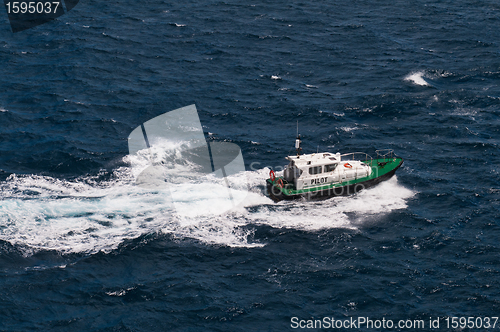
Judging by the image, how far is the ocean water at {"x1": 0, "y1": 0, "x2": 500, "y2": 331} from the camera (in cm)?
4866

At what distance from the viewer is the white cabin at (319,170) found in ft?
208

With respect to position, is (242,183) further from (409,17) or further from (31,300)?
(409,17)

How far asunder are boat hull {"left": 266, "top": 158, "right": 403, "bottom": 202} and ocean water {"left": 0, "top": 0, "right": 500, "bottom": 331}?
0.91 m

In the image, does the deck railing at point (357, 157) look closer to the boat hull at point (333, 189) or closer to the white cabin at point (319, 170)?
the boat hull at point (333, 189)

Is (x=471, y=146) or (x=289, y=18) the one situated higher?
(x=289, y=18)

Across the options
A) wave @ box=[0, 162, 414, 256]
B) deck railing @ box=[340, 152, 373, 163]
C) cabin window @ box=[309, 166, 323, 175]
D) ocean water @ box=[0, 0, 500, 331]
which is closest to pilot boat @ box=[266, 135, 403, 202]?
cabin window @ box=[309, 166, 323, 175]

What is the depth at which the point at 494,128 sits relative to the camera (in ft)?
246

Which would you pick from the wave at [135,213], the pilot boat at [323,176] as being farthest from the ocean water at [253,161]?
the pilot boat at [323,176]

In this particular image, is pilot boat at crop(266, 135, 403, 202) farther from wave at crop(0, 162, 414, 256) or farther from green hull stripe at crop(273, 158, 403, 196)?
wave at crop(0, 162, 414, 256)

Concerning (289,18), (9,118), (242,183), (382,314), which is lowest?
(382,314)

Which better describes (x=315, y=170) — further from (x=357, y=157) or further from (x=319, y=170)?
(x=357, y=157)

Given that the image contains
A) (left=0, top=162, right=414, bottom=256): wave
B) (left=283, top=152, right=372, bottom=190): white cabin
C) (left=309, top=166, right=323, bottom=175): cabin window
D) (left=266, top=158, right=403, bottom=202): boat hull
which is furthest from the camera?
(left=309, top=166, right=323, bottom=175): cabin window

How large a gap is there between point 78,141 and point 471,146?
49155mm

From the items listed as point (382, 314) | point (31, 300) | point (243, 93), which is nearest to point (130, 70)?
point (243, 93)
